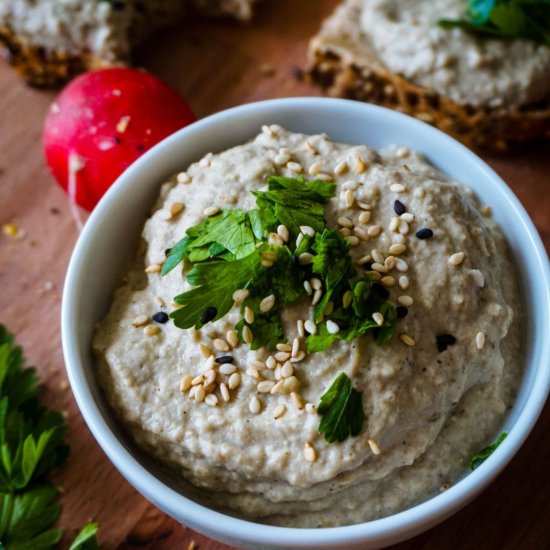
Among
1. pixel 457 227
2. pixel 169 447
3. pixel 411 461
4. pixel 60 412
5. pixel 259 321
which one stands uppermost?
pixel 457 227

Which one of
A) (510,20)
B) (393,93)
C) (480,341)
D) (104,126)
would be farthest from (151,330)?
(510,20)

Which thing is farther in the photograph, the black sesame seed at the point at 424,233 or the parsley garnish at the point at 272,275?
the black sesame seed at the point at 424,233

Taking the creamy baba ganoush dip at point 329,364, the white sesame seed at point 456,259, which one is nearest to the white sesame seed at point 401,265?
the creamy baba ganoush dip at point 329,364

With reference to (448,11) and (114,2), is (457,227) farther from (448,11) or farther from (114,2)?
(114,2)

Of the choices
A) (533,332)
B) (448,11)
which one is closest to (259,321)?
(533,332)

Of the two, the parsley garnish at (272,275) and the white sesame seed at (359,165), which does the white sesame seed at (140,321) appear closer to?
the parsley garnish at (272,275)

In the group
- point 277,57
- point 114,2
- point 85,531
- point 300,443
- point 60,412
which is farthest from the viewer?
point 277,57
